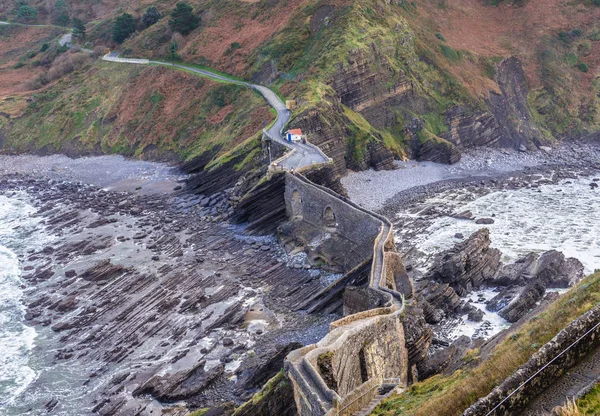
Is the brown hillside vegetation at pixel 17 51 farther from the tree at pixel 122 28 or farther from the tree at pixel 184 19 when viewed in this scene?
the tree at pixel 184 19

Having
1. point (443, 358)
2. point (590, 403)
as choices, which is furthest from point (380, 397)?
point (443, 358)

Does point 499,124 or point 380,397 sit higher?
point 380,397

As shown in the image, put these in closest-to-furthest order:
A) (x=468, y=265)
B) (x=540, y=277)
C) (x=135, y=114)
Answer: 1. (x=540, y=277)
2. (x=468, y=265)
3. (x=135, y=114)

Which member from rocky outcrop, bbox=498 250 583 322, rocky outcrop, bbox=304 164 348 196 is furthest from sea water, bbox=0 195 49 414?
rocky outcrop, bbox=498 250 583 322

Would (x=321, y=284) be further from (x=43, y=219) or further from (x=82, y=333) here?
(x=43, y=219)

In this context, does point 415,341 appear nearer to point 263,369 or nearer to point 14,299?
point 263,369

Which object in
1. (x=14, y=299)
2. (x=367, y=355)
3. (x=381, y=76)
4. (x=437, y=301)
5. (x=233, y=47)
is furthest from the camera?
(x=233, y=47)

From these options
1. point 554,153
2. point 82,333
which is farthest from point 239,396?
point 554,153

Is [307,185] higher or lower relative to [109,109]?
lower
